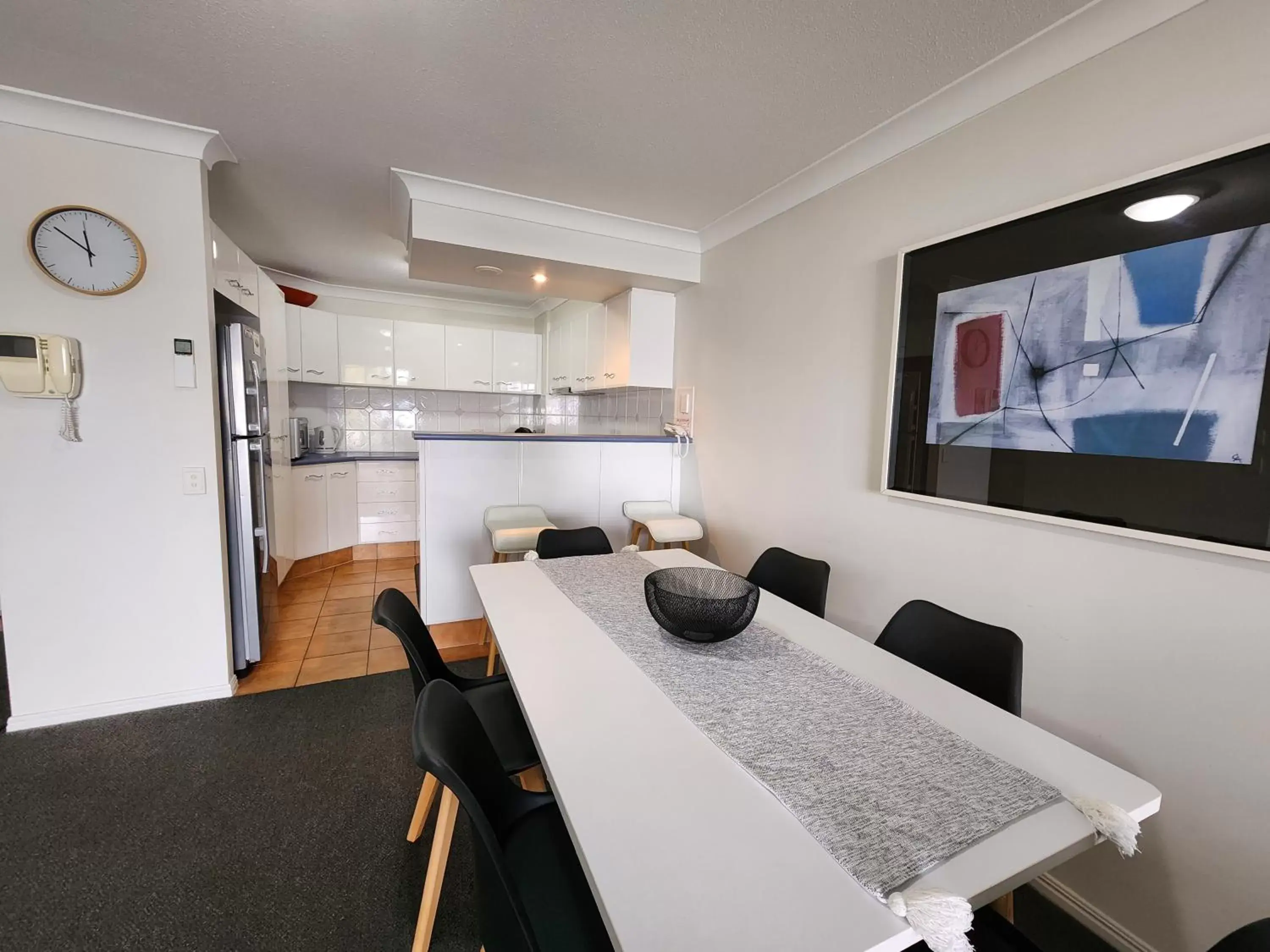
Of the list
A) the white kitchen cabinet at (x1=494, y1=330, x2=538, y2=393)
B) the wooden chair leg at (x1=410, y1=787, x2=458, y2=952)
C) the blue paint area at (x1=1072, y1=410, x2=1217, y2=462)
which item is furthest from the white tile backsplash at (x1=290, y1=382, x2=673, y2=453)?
the wooden chair leg at (x1=410, y1=787, x2=458, y2=952)

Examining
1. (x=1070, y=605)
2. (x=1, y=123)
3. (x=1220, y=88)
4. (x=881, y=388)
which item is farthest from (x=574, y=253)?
(x=1070, y=605)

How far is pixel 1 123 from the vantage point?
1891mm

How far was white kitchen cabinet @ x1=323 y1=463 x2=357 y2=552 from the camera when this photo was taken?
4336mm

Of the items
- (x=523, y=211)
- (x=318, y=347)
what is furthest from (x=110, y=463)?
(x=318, y=347)

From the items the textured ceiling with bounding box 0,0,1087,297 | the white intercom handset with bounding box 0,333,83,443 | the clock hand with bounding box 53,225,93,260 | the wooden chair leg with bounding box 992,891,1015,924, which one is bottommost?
the wooden chair leg with bounding box 992,891,1015,924

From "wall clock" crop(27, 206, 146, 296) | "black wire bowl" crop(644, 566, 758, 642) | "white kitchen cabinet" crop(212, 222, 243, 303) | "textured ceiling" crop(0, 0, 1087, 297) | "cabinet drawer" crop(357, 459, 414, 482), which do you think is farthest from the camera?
"cabinet drawer" crop(357, 459, 414, 482)

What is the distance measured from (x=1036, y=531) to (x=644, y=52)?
1.81m

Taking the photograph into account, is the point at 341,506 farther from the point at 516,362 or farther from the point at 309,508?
the point at 516,362

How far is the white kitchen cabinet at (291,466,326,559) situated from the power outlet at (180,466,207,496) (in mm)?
1723

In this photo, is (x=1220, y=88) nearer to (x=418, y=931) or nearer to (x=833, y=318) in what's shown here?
(x=833, y=318)

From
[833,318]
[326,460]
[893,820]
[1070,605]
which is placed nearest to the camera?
[893,820]

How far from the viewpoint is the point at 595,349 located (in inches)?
155

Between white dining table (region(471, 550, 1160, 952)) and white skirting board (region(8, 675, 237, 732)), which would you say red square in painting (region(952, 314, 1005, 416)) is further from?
white skirting board (region(8, 675, 237, 732))

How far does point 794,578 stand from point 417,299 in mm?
4634
